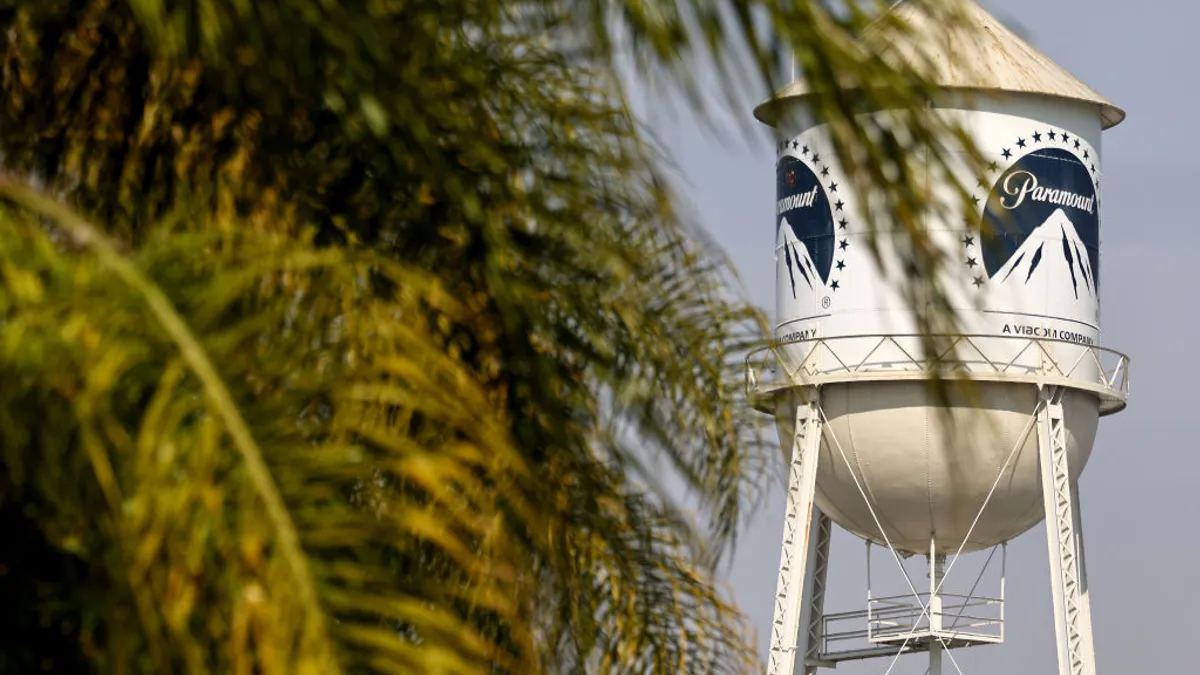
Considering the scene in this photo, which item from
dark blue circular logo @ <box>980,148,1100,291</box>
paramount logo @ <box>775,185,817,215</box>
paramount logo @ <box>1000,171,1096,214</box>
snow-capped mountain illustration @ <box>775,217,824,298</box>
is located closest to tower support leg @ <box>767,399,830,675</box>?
snow-capped mountain illustration @ <box>775,217,824,298</box>

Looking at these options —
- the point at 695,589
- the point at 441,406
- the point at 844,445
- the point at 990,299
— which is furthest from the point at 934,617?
the point at 441,406

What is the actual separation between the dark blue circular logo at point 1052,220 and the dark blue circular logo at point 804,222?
1553 mm

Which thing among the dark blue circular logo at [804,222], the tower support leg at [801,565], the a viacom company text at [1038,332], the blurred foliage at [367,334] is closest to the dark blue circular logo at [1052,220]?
the a viacom company text at [1038,332]

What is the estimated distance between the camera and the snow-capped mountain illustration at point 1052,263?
20.5 m

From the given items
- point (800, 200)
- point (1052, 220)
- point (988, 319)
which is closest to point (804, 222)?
point (800, 200)

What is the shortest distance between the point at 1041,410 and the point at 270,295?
19042 mm

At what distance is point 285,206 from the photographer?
348 centimetres

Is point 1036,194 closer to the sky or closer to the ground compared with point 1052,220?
closer to the sky

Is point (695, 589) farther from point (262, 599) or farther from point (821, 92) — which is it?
point (262, 599)

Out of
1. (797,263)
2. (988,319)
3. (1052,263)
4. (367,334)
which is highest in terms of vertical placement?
(1052,263)

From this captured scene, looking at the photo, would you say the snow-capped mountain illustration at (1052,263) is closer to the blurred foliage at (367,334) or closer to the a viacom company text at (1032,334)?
the a viacom company text at (1032,334)

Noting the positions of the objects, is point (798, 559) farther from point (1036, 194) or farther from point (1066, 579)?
point (1036, 194)

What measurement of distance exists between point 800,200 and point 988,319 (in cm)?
217

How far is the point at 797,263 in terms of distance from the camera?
69.7 feet
